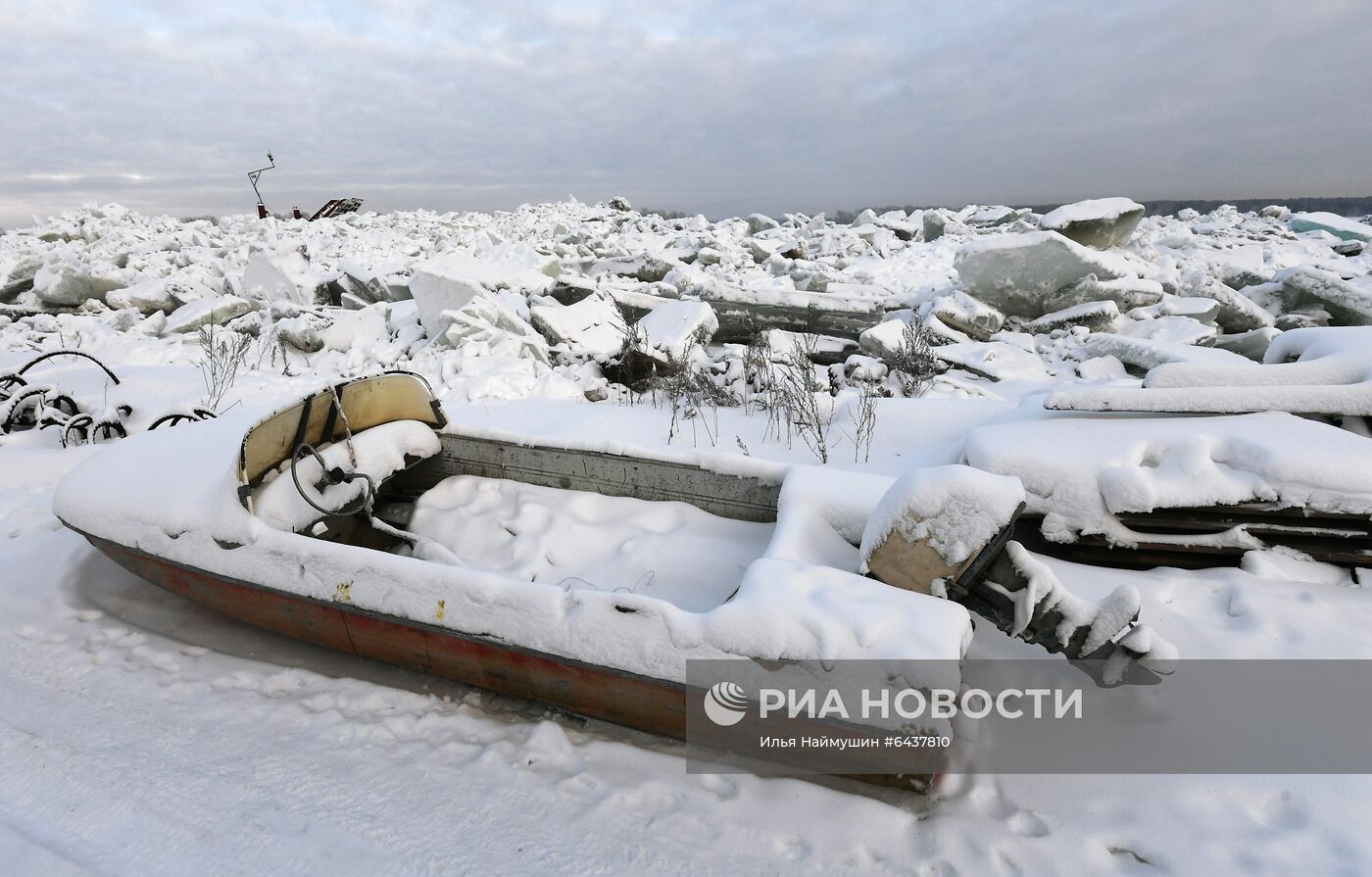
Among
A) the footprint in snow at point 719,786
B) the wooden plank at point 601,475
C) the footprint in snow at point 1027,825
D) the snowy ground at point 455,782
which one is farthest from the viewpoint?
the wooden plank at point 601,475

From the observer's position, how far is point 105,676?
2895 mm

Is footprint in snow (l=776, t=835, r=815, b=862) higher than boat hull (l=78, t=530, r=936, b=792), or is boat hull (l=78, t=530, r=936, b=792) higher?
boat hull (l=78, t=530, r=936, b=792)

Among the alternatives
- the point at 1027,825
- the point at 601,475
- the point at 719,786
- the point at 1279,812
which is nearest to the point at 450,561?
the point at 601,475

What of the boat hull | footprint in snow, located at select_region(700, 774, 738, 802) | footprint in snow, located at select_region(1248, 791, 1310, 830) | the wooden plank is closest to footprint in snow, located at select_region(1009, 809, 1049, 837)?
the boat hull

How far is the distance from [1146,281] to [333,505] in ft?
35.3

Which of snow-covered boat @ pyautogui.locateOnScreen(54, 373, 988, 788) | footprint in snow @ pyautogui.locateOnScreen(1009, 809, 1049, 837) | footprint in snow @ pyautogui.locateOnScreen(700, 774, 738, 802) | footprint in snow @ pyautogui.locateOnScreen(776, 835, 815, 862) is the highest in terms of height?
snow-covered boat @ pyautogui.locateOnScreen(54, 373, 988, 788)

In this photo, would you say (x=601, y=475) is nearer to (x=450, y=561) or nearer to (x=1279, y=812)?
(x=450, y=561)

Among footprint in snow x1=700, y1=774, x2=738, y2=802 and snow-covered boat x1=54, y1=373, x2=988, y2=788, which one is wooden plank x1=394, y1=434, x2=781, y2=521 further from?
footprint in snow x1=700, y1=774, x2=738, y2=802

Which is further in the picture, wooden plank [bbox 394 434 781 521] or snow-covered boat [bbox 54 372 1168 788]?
wooden plank [bbox 394 434 781 521]

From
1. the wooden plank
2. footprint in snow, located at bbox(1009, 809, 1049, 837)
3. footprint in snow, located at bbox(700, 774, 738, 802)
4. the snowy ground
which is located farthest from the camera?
the wooden plank

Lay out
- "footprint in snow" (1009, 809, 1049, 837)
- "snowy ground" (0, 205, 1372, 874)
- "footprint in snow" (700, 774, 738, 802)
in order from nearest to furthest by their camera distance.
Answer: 1. "snowy ground" (0, 205, 1372, 874)
2. "footprint in snow" (1009, 809, 1049, 837)
3. "footprint in snow" (700, 774, 738, 802)

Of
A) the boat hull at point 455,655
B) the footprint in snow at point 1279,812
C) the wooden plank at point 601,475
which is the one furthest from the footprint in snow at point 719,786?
the footprint in snow at point 1279,812

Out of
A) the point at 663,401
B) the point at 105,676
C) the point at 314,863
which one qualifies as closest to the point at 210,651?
the point at 105,676

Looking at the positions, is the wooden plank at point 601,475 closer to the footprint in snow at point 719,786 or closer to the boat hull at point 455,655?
the boat hull at point 455,655
